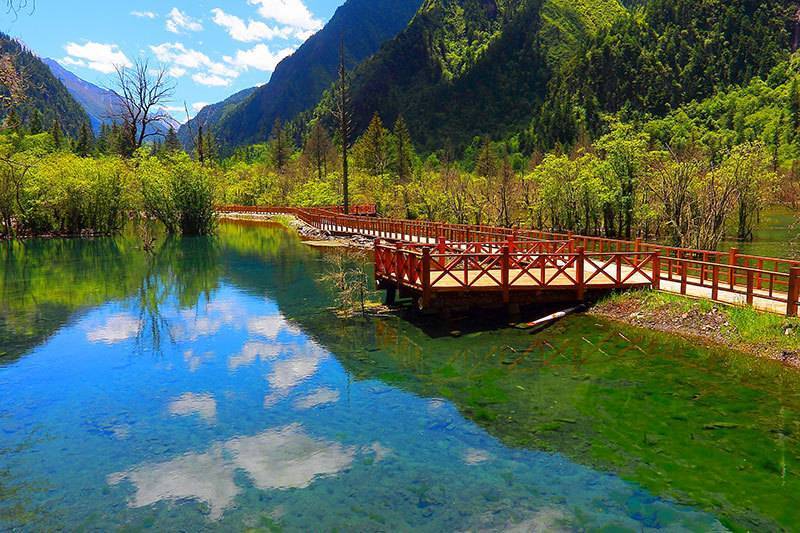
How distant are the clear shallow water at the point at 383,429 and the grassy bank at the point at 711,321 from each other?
737 millimetres

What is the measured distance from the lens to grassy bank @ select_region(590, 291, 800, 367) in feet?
47.5

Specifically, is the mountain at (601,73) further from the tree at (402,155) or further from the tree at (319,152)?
the tree at (402,155)

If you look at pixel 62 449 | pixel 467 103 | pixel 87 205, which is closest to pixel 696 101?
pixel 467 103

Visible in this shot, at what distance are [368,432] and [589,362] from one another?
6.85 m

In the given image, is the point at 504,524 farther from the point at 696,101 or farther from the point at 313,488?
the point at 696,101

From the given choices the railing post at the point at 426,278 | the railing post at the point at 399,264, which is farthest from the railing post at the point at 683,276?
the railing post at the point at 399,264

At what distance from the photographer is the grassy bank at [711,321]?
47.5 feet

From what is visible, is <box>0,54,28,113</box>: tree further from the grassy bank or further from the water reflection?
the grassy bank

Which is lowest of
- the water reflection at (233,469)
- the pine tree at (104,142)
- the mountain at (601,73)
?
the water reflection at (233,469)

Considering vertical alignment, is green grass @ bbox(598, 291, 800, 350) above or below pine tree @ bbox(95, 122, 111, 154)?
below

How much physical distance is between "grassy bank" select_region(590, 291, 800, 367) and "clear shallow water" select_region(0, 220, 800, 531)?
737mm

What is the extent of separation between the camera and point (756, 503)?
327 inches

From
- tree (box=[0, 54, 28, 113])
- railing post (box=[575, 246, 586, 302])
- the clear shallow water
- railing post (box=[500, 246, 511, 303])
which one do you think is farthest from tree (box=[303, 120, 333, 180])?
tree (box=[0, 54, 28, 113])

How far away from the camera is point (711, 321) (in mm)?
16438
